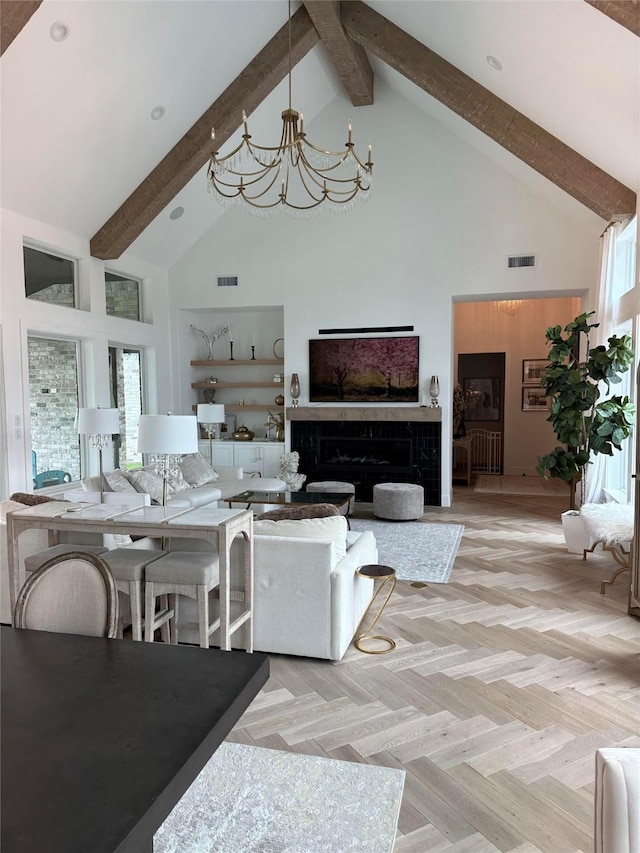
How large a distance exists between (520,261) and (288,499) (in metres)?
4.47

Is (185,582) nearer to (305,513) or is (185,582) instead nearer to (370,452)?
(305,513)

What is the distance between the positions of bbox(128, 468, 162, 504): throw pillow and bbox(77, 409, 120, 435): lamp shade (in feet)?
3.89

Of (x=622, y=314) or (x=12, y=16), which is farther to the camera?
(x=622, y=314)

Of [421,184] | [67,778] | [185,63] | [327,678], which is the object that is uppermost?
[185,63]

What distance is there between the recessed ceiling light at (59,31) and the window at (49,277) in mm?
2192

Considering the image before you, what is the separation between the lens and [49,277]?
6637 mm

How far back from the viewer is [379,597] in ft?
14.2

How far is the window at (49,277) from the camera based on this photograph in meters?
6.30

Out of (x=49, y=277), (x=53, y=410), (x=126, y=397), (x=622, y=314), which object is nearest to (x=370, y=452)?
(x=126, y=397)

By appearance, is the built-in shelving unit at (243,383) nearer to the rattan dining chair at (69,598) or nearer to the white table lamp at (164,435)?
the white table lamp at (164,435)

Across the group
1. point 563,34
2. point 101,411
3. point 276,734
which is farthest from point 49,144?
point 276,734

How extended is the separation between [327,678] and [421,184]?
22.2 feet

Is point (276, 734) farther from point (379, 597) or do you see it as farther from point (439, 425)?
point (439, 425)

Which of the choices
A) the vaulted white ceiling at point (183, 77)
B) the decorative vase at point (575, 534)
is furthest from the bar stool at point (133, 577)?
the vaulted white ceiling at point (183, 77)
